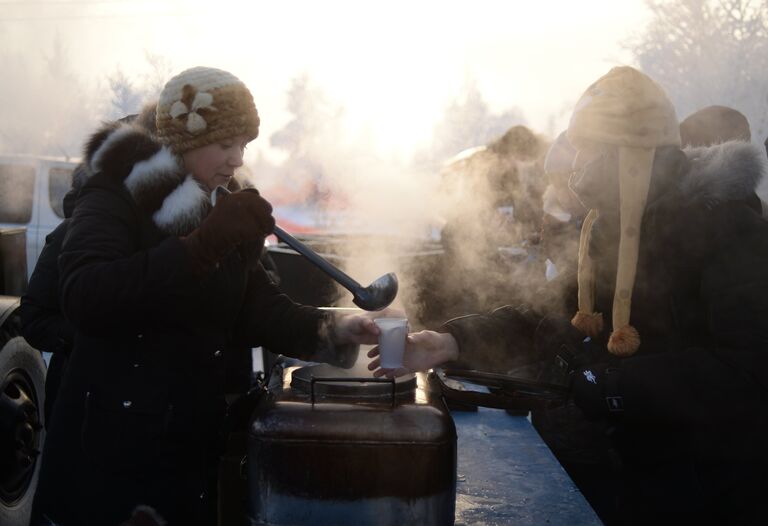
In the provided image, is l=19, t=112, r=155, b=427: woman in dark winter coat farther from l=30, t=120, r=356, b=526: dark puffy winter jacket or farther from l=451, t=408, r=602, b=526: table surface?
l=451, t=408, r=602, b=526: table surface

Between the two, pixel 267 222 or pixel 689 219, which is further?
pixel 689 219

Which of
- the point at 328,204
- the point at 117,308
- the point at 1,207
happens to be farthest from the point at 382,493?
the point at 1,207

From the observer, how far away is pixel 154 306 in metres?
1.81

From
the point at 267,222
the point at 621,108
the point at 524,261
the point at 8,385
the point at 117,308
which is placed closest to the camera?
the point at 117,308

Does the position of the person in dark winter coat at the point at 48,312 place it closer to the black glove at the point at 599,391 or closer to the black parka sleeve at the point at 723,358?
the black glove at the point at 599,391

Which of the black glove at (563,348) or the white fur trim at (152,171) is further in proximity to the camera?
the black glove at (563,348)

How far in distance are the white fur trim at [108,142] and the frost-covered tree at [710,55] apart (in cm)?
2410

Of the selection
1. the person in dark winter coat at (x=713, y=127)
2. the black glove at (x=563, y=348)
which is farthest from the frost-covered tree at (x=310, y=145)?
the black glove at (x=563, y=348)

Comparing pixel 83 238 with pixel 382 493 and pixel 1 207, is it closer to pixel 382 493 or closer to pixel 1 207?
pixel 382 493

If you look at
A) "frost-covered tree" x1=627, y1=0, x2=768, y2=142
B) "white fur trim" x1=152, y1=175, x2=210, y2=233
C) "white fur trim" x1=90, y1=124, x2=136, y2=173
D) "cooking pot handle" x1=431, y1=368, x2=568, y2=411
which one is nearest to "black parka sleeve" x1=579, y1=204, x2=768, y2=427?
"cooking pot handle" x1=431, y1=368, x2=568, y2=411

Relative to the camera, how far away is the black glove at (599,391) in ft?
6.57

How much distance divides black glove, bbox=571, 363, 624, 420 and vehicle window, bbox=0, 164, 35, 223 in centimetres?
763

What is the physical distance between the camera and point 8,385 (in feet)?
10.2

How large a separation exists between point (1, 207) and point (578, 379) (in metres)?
7.89
